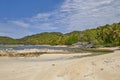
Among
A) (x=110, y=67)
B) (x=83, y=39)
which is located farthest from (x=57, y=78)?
(x=83, y=39)

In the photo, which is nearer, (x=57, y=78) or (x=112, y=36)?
(x=57, y=78)

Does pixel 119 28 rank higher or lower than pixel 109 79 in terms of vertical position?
higher

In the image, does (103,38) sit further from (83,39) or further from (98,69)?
(98,69)

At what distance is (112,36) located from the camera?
155 meters

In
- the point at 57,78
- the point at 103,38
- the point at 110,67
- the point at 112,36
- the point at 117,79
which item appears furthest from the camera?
the point at 103,38

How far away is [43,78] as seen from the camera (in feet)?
62.5

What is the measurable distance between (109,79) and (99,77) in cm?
93

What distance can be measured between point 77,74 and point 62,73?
1.97 meters

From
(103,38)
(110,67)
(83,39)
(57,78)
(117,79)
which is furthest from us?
(83,39)

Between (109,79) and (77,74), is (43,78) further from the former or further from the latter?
(109,79)

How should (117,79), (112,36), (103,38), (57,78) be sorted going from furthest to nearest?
(103,38)
(112,36)
(57,78)
(117,79)

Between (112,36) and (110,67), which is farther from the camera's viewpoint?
(112,36)

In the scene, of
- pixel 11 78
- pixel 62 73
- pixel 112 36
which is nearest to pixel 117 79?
pixel 62 73

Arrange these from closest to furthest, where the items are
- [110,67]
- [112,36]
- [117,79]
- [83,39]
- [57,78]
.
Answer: [117,79]
[57,78]
[110,67]
[112,36]
[83,39]
